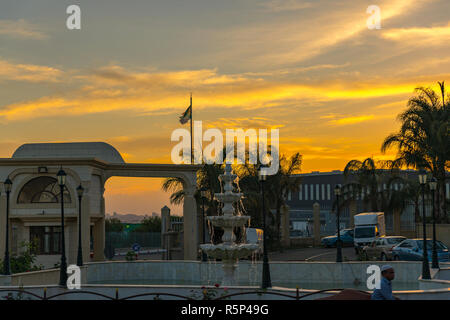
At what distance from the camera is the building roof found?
45500mm

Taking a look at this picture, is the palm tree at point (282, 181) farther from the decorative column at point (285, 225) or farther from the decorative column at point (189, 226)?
the decorative column at point (189, 226)

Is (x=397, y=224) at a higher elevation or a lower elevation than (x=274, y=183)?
lower

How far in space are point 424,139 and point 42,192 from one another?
89.7 feet

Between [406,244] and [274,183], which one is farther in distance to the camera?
[274,183]

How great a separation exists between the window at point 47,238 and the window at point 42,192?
73.5 inches

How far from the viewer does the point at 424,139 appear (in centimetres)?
4831

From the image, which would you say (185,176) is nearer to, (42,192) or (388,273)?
(42,192)

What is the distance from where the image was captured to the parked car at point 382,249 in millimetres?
40438

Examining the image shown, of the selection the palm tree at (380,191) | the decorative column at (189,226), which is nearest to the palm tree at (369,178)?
the palm tree at (380,191)

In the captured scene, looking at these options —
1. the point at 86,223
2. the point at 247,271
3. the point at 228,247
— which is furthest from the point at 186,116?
the point at 228,247

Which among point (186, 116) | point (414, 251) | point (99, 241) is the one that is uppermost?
point (186, 116)
